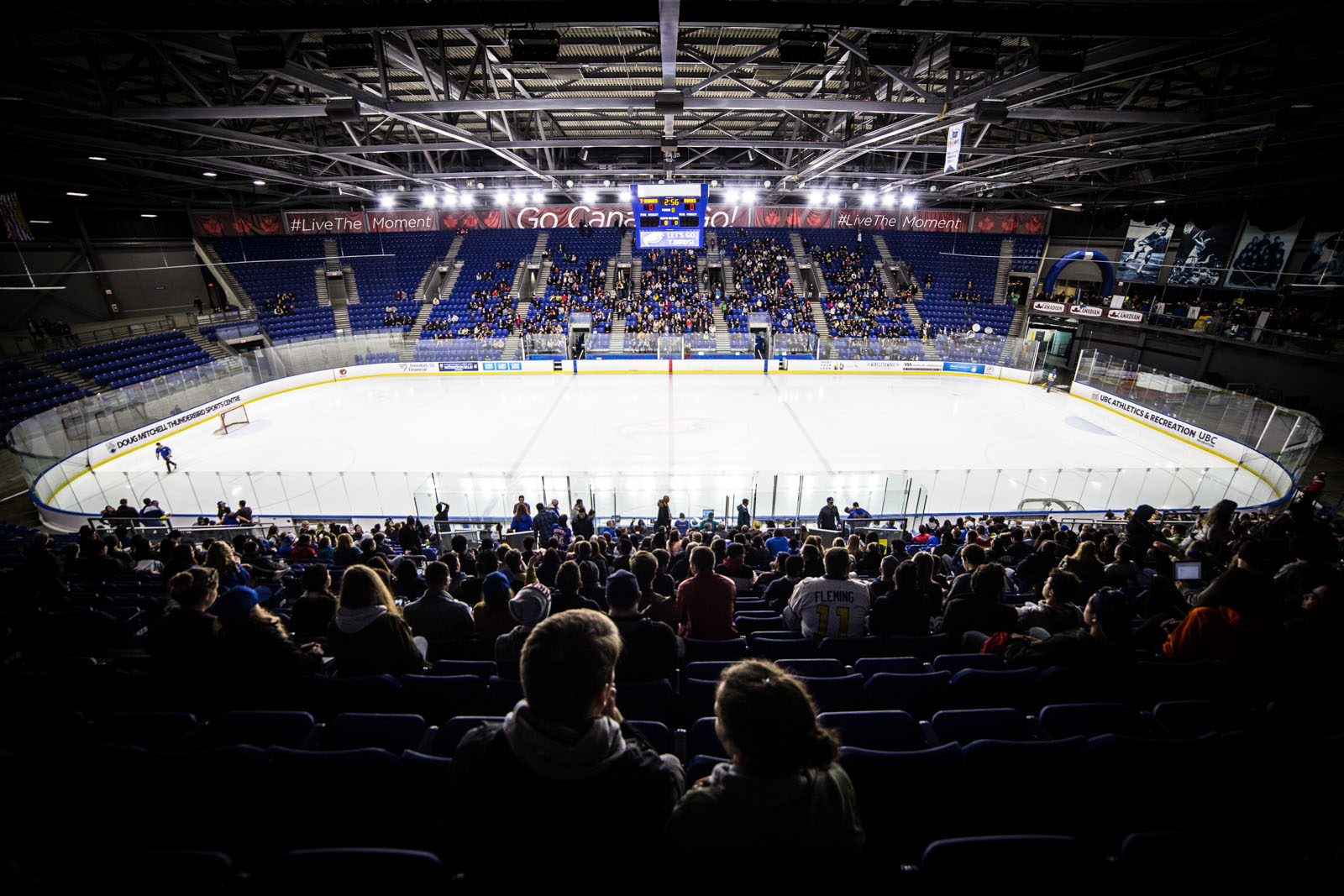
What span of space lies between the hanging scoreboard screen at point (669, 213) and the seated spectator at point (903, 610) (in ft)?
58.6

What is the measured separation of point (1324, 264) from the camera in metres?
20.7

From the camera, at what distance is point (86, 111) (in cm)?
1112

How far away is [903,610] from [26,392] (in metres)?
27.9

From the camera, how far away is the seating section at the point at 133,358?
21.2 metres

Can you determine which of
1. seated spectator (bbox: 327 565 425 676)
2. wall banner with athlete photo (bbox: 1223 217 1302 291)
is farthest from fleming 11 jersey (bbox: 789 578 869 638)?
wall banner with athlete photo (bbox: 1223 217 1302 291)

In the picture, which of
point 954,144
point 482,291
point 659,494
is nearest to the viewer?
point 954,144

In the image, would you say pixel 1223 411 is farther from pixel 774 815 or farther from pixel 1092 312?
pixel 774 815

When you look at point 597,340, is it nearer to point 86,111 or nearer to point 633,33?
point 633,33

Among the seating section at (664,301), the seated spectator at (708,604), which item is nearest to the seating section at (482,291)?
the seating section at (664,301)

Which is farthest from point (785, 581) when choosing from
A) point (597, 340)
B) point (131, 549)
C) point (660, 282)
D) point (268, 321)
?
point (268, 321)

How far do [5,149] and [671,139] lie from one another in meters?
22.3

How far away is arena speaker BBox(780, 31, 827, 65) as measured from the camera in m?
8.12

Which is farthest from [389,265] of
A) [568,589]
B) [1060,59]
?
[568,589]

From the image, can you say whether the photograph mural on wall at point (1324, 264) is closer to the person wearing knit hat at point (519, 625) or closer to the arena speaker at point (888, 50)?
the arena speaker at point (888, 50)
